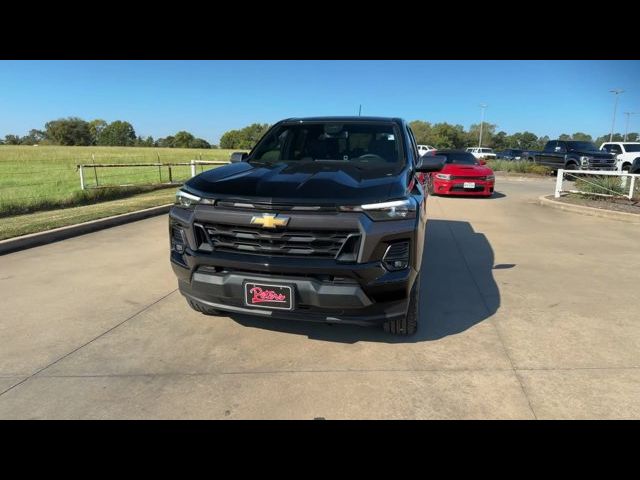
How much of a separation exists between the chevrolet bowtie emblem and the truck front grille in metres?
0.05

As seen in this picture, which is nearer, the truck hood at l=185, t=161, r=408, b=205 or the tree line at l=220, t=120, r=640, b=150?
the truck hood at l=185, t=161, r=408, b=205

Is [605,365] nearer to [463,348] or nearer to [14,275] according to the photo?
[463,348]

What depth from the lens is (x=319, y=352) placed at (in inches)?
133

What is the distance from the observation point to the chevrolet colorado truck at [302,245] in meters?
2.88

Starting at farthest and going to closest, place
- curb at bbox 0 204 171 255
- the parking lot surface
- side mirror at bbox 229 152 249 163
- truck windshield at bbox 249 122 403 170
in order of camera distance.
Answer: curb at bbox 0 204 171 255, side mirror at bbox 229 152 249 163, truck windshield at bbox 249 122 403 170, the parking lot surface

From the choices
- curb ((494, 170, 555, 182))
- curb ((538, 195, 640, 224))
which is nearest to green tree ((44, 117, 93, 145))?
curb ((494, 170, 555, 182))

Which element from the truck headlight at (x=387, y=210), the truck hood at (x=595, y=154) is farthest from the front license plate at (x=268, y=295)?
the truck hood at (x=595, y=154)

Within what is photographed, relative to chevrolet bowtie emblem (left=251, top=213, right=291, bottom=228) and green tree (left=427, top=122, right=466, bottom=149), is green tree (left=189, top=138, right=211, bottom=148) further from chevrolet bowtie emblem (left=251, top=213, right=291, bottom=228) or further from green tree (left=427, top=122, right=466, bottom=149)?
chevrolet bowtie emblem (left=251, top=213, right=291, bottom=228)

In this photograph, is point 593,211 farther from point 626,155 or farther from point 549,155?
point 549,155

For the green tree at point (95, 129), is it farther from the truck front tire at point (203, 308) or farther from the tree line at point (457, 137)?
the truck front tire at point (203, 308)

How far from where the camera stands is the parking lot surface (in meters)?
2.70

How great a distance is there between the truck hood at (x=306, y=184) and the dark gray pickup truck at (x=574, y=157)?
818 inches

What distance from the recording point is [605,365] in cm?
320
